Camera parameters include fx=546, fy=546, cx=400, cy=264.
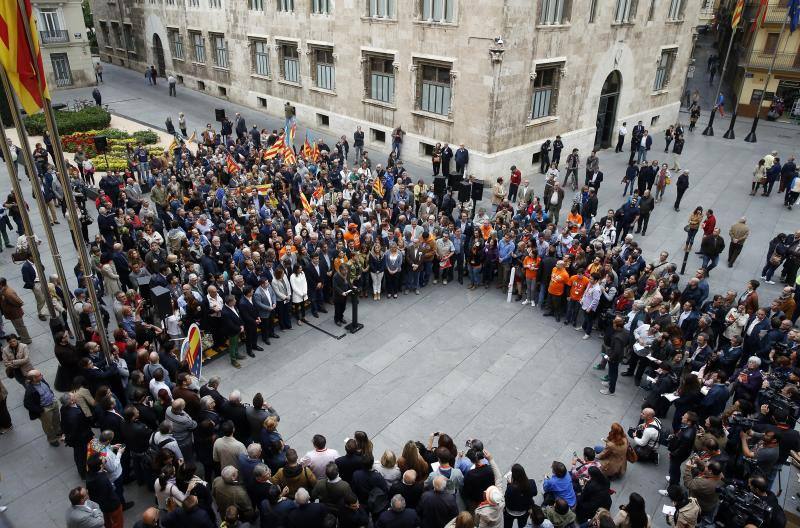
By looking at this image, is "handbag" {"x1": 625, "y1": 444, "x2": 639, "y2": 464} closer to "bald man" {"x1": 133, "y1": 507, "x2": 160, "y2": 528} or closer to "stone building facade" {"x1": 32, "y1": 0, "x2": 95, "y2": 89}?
"bald man" {"x1": 133, "y1": 507, "x2": 160, "y2": 528}

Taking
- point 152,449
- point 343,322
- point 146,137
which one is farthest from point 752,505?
point 146,137

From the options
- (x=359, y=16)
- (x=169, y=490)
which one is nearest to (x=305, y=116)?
(x=359, y=16)

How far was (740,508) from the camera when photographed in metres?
7.32

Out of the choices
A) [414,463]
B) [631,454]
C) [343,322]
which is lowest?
[343,322]

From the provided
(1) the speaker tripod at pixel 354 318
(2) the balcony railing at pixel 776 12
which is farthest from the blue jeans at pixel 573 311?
(2) the balcony railing at pixel 776 12

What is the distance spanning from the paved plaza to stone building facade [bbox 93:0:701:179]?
9560 millimetres

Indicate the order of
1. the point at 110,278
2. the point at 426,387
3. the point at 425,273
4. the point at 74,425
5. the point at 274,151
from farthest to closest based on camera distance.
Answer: the point at 274,151 < the point at 425,273 < the point at 110,278 < the point at 426,387 < the point at 74,425

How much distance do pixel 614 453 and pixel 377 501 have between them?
398 cm

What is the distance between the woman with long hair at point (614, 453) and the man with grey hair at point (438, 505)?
3.11 metres

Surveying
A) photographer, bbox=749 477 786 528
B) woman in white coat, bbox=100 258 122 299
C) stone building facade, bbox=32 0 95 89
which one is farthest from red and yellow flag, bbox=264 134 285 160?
stone building facade, bbox=32 0 95 89

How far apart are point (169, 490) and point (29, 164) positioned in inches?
236

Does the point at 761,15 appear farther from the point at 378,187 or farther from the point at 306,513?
the point at 306,513

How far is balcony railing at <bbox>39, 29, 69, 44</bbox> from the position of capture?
121ft

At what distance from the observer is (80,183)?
1888cm
